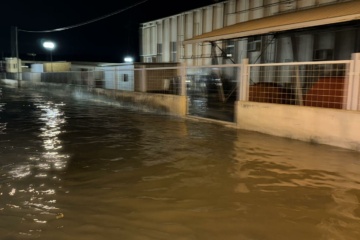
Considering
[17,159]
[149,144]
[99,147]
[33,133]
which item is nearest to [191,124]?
[149,144]

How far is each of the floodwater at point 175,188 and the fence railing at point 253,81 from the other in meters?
1.37

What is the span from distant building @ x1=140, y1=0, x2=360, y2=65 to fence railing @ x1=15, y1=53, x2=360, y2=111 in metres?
0.74

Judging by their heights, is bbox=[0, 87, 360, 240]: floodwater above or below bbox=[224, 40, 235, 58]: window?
below

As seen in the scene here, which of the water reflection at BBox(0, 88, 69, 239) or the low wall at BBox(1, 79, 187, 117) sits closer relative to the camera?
the water reflection at BBox(0, 88, 69, 239)

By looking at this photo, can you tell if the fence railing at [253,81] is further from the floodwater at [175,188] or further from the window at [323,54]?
the floodwater at [175,188]

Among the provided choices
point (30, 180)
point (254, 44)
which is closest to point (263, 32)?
point (254, 44)

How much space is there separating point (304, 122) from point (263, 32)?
4363mm

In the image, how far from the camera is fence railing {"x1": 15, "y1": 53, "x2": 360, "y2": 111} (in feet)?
23.2

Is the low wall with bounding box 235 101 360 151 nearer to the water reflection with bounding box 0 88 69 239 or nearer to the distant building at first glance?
the distant building

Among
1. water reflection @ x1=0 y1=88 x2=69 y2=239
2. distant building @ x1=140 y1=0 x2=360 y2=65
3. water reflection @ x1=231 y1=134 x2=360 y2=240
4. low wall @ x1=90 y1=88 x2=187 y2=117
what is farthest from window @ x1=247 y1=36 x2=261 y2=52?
water reflection @ x1=0 y1=88 x2=69 y2=239

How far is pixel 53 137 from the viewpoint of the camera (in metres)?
7.82

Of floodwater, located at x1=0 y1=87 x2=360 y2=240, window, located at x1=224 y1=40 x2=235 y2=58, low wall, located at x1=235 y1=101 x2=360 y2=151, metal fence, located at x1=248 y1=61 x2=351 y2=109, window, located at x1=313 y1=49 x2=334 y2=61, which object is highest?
window, located at x1=224 y1=40 x2=235 y2=58

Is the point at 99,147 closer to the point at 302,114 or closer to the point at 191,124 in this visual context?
the point at 191,124

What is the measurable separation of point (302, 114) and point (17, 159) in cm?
582
